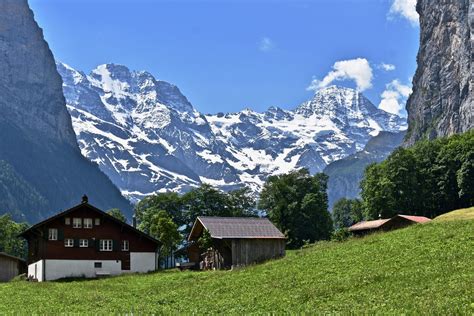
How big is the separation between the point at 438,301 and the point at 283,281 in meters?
15.0

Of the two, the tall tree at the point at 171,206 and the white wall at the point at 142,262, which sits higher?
the tall tree at the point at 171,206

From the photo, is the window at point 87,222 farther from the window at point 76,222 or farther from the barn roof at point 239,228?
the barn roof at point 239,228

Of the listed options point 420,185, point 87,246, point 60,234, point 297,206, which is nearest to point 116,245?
point 87,246

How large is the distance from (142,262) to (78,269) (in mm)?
7691

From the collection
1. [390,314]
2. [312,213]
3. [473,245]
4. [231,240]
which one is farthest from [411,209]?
[390,314]

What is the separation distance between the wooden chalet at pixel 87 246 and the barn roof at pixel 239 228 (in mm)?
8773

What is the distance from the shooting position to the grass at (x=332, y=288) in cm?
3014

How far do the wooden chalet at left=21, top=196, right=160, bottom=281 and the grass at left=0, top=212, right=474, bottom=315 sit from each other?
22681mm

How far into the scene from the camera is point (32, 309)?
120 feet

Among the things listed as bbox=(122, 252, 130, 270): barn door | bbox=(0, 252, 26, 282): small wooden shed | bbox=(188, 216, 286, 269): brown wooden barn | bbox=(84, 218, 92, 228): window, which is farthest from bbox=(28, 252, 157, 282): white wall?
bbox=(0, 252, 26, 282): small wooden shed

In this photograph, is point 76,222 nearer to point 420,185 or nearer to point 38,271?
point 38,271

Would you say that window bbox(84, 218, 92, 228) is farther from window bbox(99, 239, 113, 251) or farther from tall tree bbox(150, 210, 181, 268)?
tall tree bbox(150, 210, 181, 268)

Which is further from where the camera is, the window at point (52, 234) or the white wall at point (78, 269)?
the window at point (52, 234)

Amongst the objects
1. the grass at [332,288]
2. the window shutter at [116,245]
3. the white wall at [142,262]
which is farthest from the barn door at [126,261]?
the grass at [332,288]
